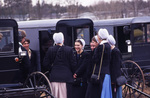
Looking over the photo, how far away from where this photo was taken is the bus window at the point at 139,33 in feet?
40.5

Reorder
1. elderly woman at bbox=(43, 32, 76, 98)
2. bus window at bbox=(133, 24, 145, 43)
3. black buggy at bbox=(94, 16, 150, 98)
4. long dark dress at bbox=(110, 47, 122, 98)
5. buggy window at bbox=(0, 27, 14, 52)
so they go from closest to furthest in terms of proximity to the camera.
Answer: long dark dress at bbox=(110, 47, 122, 98) < elderly woman at bbox=(43, 32, 76, 98) < buggy window at bbox=(0, 27, 14, 52) < black buggy at bbox=(94, 16, 150, 98) < bus window at bbox=(133, 24, 145, 43)

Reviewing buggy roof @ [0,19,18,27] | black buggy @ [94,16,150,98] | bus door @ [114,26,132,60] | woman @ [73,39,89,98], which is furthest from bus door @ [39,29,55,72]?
woman @ [73,39,89,98]

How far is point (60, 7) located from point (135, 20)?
3503cm

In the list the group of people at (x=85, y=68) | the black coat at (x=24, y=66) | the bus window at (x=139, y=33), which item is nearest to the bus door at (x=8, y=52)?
the black coat at (x=24, y=66)

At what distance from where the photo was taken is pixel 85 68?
24.7 feet

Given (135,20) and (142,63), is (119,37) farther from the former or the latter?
(142,63)

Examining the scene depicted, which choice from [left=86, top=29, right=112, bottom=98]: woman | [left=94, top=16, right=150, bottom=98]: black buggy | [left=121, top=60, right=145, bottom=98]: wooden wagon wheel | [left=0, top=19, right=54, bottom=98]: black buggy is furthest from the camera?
[left=94, top=16, right=150, bottom=98]: black buggy

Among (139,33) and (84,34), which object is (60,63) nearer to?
(84,34)

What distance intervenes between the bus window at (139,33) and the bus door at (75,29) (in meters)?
2.04

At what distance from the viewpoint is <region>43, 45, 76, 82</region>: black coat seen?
7426 mm

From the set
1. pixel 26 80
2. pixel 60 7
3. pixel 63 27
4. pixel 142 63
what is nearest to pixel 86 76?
pixel 26 80

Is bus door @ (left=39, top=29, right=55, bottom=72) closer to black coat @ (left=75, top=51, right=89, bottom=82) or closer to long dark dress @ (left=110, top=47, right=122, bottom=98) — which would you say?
black coat @ (left=75, top=51, right=89, bottom=82)

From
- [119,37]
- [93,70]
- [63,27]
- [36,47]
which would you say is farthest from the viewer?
[119,37]

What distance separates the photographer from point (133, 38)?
12.2 metres
